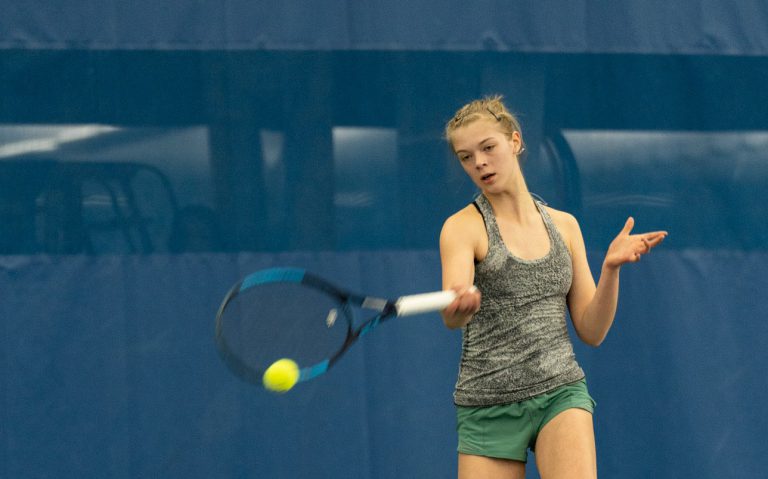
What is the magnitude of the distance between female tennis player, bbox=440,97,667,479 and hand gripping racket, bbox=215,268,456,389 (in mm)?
157

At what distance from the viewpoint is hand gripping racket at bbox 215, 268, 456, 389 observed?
2160 millimetres

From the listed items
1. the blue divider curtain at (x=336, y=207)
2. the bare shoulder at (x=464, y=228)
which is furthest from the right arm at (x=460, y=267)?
the blue divider curtain at (x=336, y=207)

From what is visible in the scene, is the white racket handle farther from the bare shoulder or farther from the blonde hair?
the blonde hair

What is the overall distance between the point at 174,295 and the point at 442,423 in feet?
3.18

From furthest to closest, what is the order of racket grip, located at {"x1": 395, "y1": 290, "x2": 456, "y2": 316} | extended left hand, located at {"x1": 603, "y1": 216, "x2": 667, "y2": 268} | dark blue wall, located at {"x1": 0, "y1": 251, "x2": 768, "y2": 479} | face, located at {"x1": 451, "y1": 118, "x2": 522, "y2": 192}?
dark blue wall, located at {"x1": 0, "y1": 251, "x2": 768, "y2": 479} → face, located at {"x1": 451, "y1": 118, "x2": 522, "y2": 192} → extended left hand, located at {"x1": 603, "y1": 216, "x2": 667, "y2": 268} → racket grip, located at {"x1": 395, "y1": 290, "x2": 456, "y2": 316}

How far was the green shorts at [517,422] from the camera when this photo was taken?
2311 mm

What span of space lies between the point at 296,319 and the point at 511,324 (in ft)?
1.97

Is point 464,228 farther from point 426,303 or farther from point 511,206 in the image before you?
point 426,303

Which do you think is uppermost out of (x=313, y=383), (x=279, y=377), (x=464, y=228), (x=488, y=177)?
(x=488, y=177)

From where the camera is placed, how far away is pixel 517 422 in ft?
7.64

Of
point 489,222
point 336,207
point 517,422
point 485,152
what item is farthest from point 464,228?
point 336,207

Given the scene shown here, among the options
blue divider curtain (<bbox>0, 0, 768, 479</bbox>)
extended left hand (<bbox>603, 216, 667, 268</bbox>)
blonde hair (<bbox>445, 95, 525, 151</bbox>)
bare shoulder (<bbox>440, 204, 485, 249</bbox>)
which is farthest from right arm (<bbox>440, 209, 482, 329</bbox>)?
blue divider curtain (<bbox>0, 0, 768, 479</bbox>)

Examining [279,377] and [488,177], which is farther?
[488,177]

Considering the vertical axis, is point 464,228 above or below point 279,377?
above
